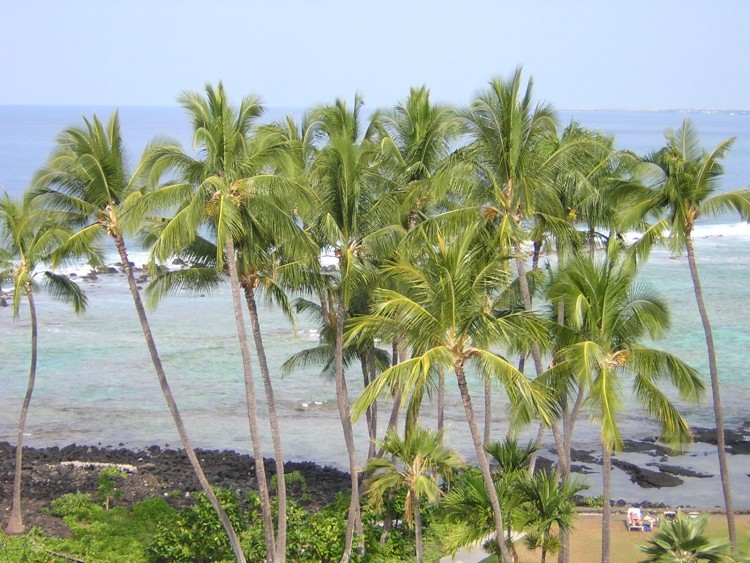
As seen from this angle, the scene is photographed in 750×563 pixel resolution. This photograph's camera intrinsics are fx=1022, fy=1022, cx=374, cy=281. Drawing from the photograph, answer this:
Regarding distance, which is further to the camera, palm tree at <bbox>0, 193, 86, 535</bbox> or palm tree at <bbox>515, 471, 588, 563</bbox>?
palm tree at <bbox>0, 193, 86, 535</bbox>

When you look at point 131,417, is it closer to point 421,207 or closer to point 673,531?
point 421,207

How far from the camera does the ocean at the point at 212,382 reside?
101 ft

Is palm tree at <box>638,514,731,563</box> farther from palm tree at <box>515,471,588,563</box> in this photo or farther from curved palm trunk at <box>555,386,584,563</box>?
curved palm trunk at <box>555,386,584,563</box>

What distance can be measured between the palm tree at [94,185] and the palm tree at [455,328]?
18.5 feet

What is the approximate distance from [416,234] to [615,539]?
768 cm

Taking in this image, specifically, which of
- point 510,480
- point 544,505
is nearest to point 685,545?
point 544,505

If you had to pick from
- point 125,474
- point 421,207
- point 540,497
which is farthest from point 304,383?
point 540,497

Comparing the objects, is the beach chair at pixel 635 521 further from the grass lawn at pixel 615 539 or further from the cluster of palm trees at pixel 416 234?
the cluster of palm trees at pixel 416 234

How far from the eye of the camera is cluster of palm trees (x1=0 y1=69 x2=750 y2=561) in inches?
614

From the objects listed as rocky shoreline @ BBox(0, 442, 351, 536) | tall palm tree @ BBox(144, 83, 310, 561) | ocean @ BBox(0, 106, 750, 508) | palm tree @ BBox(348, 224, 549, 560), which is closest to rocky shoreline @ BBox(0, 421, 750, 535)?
rocky shoreline @ BBox(0, 442, 351, 536)

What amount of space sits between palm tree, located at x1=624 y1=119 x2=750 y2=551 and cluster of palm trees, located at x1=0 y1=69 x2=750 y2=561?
0.04 meters

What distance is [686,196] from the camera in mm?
19062

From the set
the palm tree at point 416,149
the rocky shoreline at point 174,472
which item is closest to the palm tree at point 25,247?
the rocky shoreline at point 174,472

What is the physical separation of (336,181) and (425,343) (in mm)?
4701
